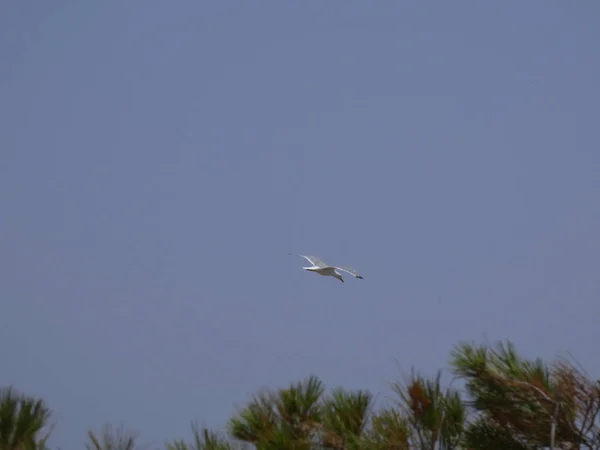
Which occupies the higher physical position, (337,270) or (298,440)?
(337,270)

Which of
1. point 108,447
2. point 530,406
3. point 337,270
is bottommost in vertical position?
point 108,447

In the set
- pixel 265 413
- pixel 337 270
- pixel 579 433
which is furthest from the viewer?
pixel 337 270

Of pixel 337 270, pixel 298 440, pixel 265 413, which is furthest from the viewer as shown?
pixel 337 270

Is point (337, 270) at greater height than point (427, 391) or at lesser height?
greater

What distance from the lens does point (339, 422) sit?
15172mm

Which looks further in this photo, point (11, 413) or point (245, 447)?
point (11, 413)

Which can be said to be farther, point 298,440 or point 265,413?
point 265,413

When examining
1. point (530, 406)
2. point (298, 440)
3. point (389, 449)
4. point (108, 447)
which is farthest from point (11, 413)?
point (530, 406)

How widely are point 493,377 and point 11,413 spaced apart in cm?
662

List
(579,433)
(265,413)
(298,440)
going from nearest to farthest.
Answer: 1. (579,433)
2. (298,440)
3. (265,413)

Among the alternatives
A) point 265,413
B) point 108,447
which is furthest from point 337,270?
point 108,447

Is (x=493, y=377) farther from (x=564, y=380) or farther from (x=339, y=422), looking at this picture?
(x=339, y=422)

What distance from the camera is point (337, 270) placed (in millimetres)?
18078

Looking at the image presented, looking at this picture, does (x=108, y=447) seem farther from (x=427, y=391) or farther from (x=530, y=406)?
(x=530, y=406)
